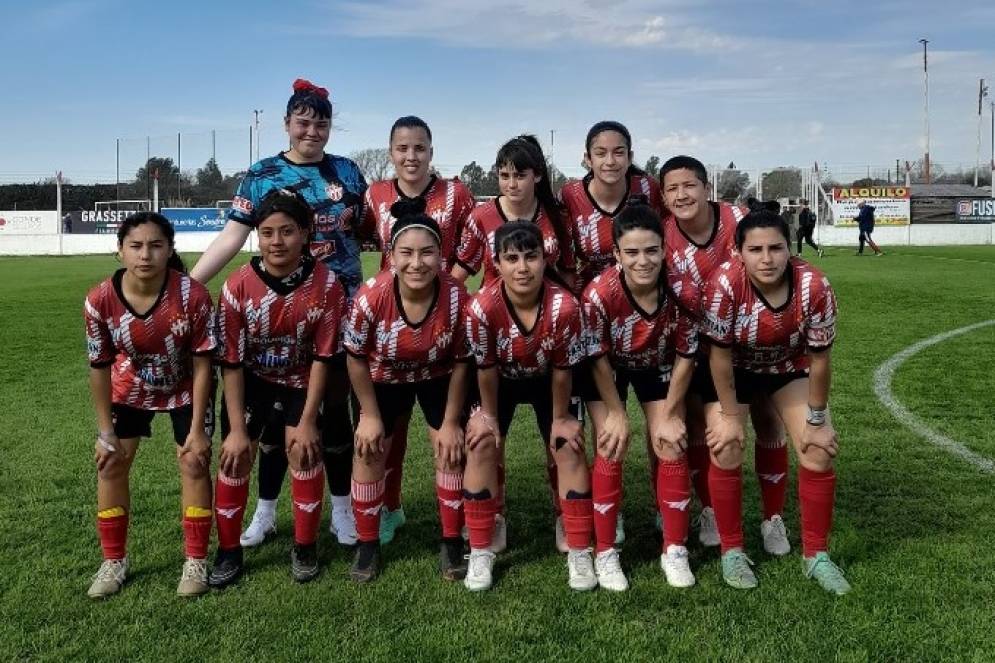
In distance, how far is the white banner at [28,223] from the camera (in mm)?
32906

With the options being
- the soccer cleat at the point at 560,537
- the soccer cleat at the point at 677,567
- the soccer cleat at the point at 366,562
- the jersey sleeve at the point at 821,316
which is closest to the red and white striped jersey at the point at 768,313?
the jersey sleeve at the point at 821,316

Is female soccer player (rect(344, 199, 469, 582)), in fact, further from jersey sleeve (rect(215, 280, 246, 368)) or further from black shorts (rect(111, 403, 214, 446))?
black shorts (rect(111, 403, 214, 446))

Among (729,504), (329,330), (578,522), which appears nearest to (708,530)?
(729,504)

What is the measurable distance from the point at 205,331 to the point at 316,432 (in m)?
0.61

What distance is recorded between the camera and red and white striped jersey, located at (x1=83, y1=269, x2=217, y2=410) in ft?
11.0

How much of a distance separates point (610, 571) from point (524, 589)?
351mm

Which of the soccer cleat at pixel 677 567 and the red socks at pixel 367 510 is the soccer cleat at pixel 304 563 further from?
the soccer cleat at pixel 677 567

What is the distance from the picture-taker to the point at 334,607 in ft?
10.7

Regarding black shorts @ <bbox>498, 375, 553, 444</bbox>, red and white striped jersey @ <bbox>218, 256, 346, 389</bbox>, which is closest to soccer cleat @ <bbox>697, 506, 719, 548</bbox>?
black shorts @ <bbox>498, 375, 553, 444</bbox>

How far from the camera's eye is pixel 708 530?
154 inches

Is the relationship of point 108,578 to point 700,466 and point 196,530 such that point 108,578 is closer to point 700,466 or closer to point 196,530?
point 196,530

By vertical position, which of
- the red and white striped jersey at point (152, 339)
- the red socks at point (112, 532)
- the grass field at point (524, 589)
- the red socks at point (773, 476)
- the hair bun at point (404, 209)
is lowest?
the grass field at point (524, 589)

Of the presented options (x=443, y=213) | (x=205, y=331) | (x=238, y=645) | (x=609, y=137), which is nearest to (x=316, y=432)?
(x=205, y=331)

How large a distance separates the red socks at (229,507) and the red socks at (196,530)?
58 mm
